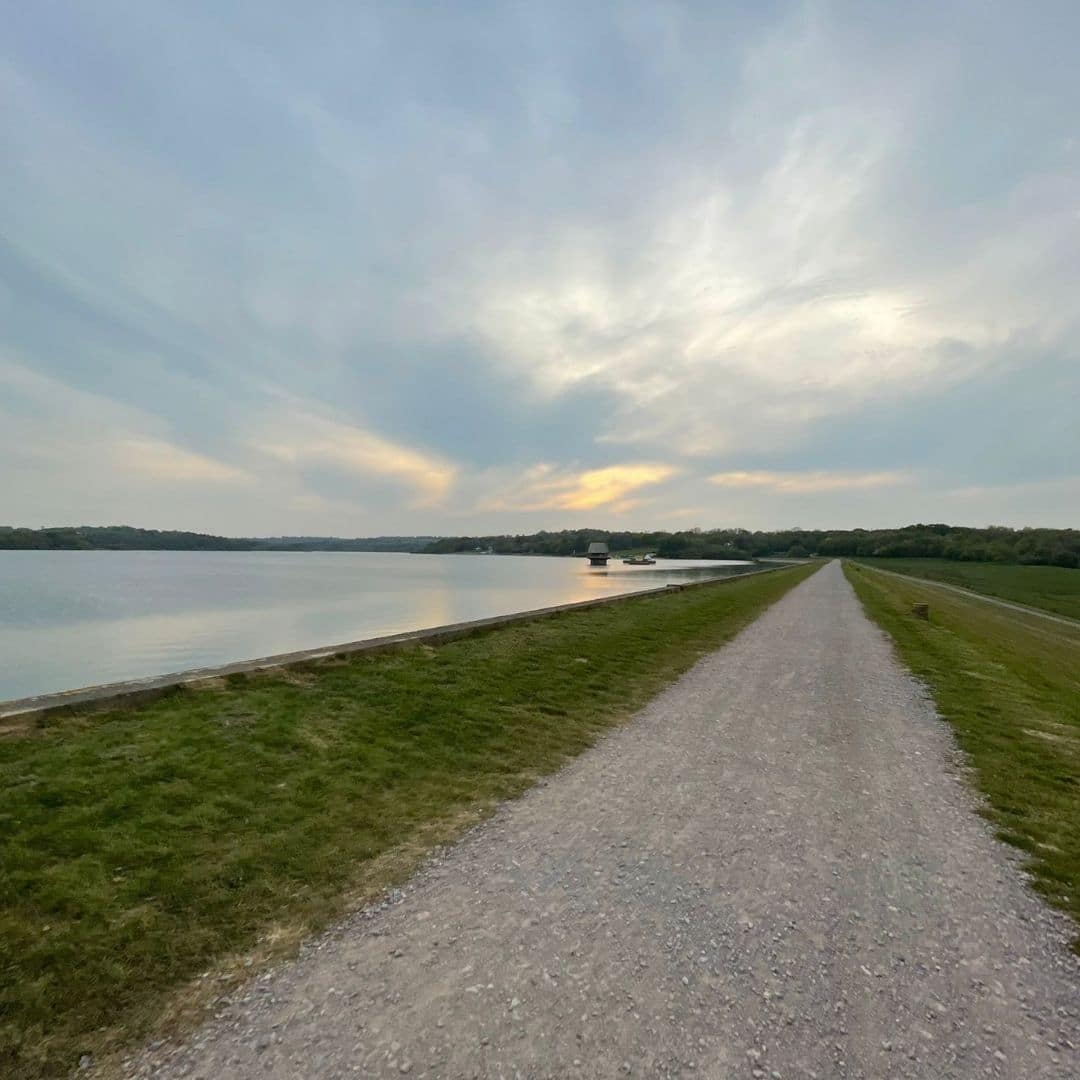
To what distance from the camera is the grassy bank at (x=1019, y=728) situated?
16.7 ft

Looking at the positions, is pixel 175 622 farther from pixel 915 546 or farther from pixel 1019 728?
pixel 915 546

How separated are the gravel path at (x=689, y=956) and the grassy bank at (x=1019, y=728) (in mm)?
329

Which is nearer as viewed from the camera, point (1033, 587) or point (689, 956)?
point (689, 956)

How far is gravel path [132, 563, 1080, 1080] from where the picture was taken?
2.76 meters

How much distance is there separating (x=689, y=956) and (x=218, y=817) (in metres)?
3.70

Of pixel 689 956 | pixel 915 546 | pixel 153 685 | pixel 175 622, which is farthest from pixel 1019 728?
pixel 915 546

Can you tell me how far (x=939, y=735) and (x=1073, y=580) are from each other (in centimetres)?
8463

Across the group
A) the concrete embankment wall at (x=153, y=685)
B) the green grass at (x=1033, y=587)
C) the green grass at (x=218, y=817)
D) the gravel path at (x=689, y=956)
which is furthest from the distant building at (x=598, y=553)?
the gravel path at (x=689, y=956)

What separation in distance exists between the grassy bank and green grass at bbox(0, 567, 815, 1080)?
169 inches

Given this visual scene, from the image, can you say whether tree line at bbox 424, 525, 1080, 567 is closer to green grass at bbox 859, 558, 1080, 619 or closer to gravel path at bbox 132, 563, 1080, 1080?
green grass at bbox 859, 558, 1080, 619

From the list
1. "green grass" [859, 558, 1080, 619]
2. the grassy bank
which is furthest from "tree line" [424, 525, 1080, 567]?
the grassy bank

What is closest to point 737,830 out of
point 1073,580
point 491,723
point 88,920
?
point 491,723

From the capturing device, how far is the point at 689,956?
3465mm

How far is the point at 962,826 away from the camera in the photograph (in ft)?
17.8
